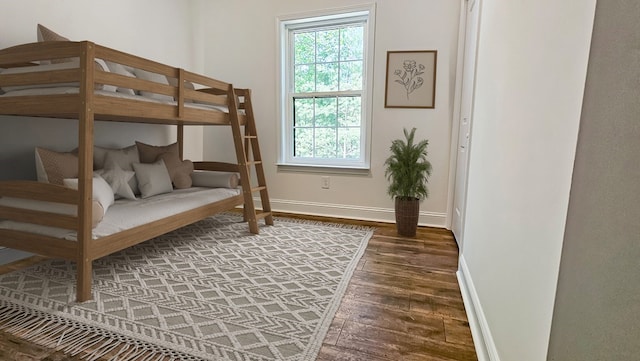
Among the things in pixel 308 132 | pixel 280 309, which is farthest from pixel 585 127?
pixel 308 132

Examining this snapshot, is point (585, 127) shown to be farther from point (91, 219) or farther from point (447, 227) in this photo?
point (447, 227)

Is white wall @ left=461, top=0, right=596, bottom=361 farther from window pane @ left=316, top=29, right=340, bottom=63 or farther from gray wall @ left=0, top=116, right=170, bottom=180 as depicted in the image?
gray wall @ left=0, top=116, right=170, bottom=180

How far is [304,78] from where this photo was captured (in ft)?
12.0

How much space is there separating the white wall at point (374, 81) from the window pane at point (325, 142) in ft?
0.89

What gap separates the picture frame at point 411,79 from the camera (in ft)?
10.2

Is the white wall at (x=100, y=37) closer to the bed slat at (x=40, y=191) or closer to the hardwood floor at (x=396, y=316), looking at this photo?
the bed slat at (x=40, y=191)

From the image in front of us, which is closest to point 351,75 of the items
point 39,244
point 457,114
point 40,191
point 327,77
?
point 327,77

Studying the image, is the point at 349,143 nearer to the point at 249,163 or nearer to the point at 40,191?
the point at 249,163

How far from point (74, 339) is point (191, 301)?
1.62 ft

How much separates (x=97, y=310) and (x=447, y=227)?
289 centimetres

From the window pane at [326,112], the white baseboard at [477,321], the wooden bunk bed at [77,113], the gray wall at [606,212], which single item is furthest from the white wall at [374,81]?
the gray wall at [606,212]

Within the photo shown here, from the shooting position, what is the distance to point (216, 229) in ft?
9.88

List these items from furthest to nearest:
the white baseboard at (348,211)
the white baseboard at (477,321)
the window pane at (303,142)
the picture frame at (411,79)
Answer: the window pane at (303,142), the white baseboard at (348,211), the picture frame at (411,79), the white baseboard at (477,321)

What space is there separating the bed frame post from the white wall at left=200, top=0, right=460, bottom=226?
2.20 metres
